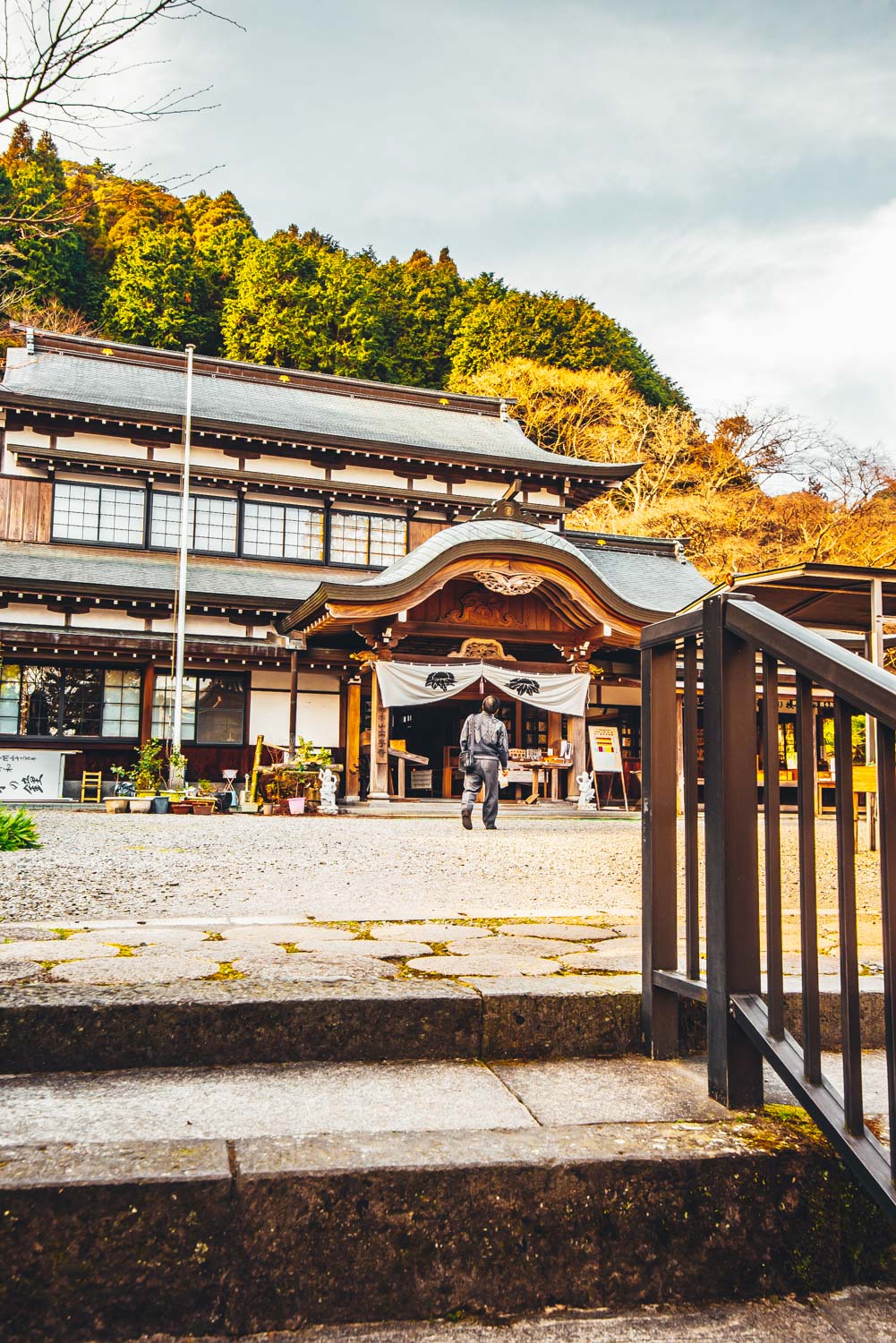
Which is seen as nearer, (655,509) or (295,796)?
(295,796)

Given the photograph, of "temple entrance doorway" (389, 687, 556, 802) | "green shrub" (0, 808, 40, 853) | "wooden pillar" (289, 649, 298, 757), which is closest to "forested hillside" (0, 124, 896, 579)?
"temple entrance doorway" (389, 687, 556, 802)

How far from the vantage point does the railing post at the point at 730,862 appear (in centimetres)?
185

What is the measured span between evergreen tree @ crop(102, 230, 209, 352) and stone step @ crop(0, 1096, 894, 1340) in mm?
33750

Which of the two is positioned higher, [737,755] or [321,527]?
[321,527]

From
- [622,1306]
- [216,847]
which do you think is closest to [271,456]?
[216,847]

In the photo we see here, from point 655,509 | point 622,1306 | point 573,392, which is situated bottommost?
point 622,1306

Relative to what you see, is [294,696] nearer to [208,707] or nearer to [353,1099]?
[208,707]

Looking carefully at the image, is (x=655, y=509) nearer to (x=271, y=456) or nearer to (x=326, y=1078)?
(x=271, y=456)

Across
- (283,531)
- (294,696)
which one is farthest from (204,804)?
(283,531)

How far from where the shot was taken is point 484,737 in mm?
10523

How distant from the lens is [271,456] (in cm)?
1848

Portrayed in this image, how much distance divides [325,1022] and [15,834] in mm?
→ 5766

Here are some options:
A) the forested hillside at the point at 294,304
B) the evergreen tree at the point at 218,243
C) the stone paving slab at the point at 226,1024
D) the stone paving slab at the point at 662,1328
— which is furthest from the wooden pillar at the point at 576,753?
the evergreen tree at the point at 218,243

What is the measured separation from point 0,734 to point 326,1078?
1549 cm
